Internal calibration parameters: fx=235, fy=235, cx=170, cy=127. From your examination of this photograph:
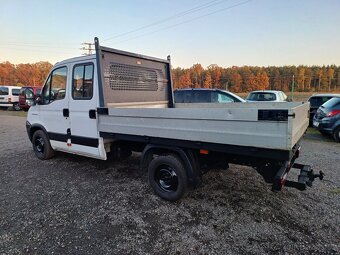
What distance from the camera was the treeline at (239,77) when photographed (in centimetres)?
5681

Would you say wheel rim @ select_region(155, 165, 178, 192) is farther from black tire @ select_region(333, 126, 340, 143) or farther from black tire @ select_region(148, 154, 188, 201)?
black tire @ select_region(333, 126, 340, 143)

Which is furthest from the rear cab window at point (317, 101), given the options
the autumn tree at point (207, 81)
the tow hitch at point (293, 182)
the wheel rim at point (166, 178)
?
the autumn tree at point (207, 81)

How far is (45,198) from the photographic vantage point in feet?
12.7

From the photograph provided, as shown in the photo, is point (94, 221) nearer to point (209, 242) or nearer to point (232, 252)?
point (209, 242)

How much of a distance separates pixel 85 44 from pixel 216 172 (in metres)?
43.3

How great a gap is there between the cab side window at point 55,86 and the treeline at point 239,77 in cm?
4748

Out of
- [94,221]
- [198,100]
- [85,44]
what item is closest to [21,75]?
[85,44]

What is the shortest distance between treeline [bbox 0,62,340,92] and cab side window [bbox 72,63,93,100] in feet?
158

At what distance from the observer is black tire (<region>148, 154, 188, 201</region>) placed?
11.3 feet

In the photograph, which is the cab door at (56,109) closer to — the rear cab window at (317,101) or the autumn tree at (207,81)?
the rear cab window at (317,101)

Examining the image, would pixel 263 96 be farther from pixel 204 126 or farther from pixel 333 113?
pixel 204 126

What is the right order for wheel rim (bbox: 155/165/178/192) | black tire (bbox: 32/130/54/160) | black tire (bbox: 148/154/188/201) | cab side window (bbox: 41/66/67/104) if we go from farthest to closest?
black tire (bbox: 32/130/54/160) < cab side window (bbox: 41/66/67/104) < wheel rim (bbox: 155/165/178/192) < black tire (bbox: 148/154/188/201)

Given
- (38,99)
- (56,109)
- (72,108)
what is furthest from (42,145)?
(72,108)

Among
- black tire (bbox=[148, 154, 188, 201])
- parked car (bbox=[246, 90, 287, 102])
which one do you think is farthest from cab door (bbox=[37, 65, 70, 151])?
parked car (bbox=[246, 90, 287, 102])
